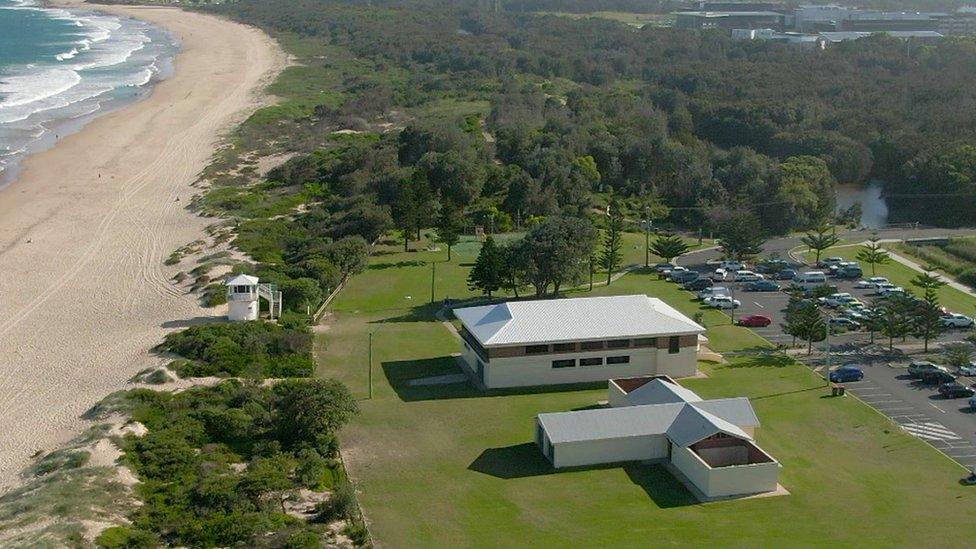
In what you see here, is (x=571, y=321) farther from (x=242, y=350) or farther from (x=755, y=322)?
(x=242, y=350)

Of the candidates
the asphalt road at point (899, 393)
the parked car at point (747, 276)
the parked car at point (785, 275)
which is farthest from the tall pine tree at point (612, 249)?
the parked car at point (785, 275)

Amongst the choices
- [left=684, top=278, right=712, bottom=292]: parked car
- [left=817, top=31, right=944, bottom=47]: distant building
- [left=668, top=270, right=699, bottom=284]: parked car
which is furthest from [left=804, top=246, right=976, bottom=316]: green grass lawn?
[left=817, top=31, right=944, bottom=47]: distant building

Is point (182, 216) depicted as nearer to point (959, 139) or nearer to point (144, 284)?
point (144, 284)

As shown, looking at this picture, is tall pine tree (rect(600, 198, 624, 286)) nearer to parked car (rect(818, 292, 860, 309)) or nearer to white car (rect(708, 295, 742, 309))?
white car (rect(708, 295, 742, 309))

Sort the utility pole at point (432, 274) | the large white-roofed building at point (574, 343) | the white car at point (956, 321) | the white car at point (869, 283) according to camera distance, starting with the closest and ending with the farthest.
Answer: the large white-roofed building at point (574, 343)
the white car at point (956, 321)
the utility pole at point (432, 274)
the white car at point (869, 283)

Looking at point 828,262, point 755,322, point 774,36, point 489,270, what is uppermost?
point 774,36

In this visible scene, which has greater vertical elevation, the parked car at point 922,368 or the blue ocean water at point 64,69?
the blue ocean water at point 64,69

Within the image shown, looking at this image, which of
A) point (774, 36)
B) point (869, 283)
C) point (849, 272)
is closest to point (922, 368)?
point (869, 283)

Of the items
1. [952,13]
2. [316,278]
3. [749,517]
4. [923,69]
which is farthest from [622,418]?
[952,13]

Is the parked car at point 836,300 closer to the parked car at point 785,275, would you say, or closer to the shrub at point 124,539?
the parked car at point 785,275
